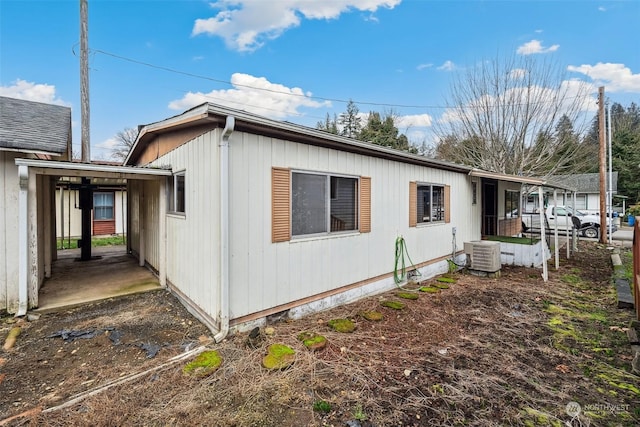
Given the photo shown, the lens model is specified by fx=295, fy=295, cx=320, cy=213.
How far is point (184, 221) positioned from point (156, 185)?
87.2 inches

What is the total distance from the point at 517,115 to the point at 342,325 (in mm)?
12681

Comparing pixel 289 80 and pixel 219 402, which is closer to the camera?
pixel 219 402

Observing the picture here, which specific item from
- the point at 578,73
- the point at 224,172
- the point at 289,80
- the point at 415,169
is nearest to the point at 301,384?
the point at 224,172

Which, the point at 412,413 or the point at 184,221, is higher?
the point at 184,221

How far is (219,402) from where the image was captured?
2518mm

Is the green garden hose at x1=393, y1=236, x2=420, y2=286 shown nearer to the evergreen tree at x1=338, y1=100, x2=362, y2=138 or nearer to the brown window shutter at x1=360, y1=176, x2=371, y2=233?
the brown window shutter at x1=360, y1=176, x2=371, y2=233

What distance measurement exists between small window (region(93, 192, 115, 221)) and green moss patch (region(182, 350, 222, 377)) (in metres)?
13.8

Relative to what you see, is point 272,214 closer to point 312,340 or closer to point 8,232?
point 312,340

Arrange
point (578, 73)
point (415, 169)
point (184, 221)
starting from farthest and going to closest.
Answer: point (578, 73) → point (415, 169) → point (184, 221)

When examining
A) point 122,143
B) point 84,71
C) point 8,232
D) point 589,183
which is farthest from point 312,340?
point 589,183

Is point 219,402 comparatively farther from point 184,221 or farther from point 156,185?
point 156,185

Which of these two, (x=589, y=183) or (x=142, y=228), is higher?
(x=589, y=183)

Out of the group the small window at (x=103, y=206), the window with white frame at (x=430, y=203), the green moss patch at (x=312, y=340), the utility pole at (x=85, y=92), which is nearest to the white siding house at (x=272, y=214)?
the window with white frame at (x=430, y=203)

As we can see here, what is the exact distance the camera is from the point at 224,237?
3.49m
